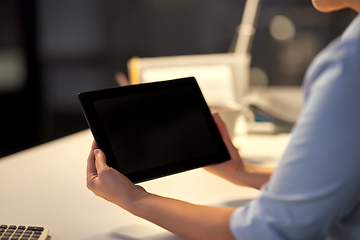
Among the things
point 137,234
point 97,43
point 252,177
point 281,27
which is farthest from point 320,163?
point 281,27

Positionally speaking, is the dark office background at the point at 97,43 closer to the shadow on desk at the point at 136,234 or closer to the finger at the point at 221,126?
the finger at the point at 221,126

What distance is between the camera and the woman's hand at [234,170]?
853 millimetres

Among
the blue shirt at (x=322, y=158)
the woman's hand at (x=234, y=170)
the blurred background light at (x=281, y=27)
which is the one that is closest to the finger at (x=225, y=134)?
the woman's hand at (x=234, y=170)

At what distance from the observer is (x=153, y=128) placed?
729 mm

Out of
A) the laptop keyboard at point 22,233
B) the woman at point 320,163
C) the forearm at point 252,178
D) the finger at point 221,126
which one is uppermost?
the woman at point 320,163

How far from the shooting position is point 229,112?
4.11 feet

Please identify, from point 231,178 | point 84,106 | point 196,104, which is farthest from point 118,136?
point 231,178

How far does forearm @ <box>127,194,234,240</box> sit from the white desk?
5cm

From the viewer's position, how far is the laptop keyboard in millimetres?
553

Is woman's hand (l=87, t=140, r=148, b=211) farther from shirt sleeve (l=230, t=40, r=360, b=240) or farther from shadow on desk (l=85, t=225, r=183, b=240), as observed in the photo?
shirt sleeve (l=230, t=40, r=360, b=240)

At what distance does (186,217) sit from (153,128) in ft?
0.68

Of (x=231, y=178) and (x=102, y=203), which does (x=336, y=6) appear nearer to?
(x=231, y=178)

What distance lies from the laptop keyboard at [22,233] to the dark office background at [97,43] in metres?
2.77

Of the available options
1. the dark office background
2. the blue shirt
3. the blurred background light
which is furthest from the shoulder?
the blurred background light
